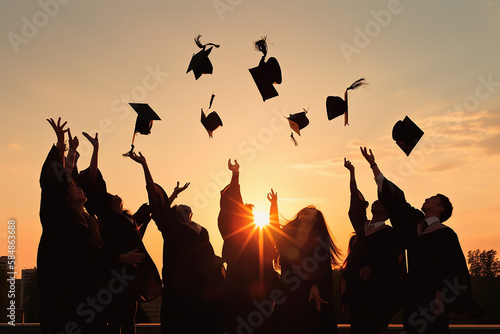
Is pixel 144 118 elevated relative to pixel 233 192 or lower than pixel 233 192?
elevated

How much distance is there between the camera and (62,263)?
21.6 ft

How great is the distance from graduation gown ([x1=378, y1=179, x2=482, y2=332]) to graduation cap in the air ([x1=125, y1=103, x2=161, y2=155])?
468cm

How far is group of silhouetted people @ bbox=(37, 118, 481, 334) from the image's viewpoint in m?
7.54

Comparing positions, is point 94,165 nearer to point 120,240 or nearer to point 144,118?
point 120,240

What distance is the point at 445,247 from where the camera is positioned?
754 cm

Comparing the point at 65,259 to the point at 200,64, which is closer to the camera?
the point at 65,259

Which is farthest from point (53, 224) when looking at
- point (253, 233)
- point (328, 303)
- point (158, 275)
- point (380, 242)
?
point (380, 242)

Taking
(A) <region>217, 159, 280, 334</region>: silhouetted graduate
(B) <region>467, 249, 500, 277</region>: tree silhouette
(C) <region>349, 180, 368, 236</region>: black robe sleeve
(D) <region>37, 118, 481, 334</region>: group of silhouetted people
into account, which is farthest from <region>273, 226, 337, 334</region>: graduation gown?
(B) <region>467, 249, 500, 277</region>: tree silhouette

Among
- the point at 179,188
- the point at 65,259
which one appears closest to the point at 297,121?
the point at 179,188

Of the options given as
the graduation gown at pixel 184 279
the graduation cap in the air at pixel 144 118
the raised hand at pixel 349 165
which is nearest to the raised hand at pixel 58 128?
the graduation gown at pixel 184 279

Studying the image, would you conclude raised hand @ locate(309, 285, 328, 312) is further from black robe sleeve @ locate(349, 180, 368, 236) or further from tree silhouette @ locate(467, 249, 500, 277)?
tree silhouette @ locate(467, 249, 500, 277)

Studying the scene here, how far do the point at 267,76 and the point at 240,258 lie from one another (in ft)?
11.9

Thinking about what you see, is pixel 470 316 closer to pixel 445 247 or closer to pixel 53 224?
pixel 445 247

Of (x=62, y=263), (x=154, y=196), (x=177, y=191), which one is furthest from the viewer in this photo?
(x=177, y=191)
